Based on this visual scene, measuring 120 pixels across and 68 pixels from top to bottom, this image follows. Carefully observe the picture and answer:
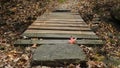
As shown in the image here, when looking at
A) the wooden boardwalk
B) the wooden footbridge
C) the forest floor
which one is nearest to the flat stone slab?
the wooden footbridge

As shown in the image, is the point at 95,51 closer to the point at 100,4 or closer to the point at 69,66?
the point at 69,66

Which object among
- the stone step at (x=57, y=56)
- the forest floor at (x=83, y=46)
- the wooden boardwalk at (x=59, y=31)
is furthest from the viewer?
the wooden boardwalk at (x=59, y=31)

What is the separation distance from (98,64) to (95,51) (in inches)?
29.3

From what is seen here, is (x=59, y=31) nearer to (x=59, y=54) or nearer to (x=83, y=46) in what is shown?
(x=83, y=46)

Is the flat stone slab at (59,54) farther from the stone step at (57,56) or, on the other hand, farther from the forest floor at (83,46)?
the forest floor at (83,46)

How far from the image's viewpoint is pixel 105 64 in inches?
185

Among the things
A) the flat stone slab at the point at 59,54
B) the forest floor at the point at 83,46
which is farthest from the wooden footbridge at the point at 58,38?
the forest floor at the point at 83,46

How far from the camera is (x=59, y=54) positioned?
4.38m

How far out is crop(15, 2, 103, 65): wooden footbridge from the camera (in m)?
4.27

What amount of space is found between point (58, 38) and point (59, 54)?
1.59 m

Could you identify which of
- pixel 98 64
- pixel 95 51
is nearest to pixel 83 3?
pixel 95 51

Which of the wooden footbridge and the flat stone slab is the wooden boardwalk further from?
the flat stone slab

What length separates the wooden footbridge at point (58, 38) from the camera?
4.27 metres

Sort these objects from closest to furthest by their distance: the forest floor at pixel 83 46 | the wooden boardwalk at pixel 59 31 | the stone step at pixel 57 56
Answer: the stone step at pixel 57 56 < the forest floor at pixel 83 46 < the wooden boardwalk at pixel 59 31
